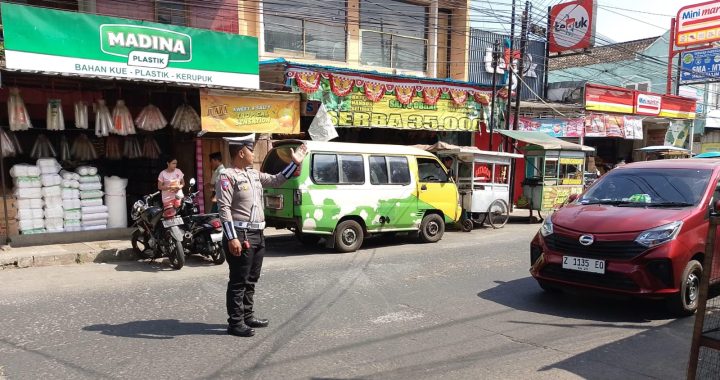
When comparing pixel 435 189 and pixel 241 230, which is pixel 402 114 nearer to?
pixel 435 189

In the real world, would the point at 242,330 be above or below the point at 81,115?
below

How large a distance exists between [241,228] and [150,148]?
7432 mm

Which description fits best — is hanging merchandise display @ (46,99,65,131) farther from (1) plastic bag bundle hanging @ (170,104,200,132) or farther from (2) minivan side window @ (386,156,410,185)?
(2) minivan side window @ (386,156,410,185)

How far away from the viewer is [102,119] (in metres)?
9.70

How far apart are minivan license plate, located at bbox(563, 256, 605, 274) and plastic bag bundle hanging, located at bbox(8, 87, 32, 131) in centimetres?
898

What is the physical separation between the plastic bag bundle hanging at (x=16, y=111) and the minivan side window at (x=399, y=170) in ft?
21.4

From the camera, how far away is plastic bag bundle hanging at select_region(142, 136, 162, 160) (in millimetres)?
11133

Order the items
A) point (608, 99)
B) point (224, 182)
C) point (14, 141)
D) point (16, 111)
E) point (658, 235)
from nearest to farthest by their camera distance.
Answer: point (224, 182) → point (658, 235) → point (16, 111) → point (14, 141) → point (608, 99)

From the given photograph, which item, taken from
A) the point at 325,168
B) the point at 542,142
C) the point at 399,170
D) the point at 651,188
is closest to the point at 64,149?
the point at 325,168

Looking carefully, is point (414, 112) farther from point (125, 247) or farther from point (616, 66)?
point (616, 66)

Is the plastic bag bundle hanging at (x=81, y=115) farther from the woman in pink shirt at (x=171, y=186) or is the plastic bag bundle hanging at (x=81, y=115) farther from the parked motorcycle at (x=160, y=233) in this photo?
the parked motorcycle at (x=160, y=233)

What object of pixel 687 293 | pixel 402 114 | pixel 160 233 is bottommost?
pixel 687 293

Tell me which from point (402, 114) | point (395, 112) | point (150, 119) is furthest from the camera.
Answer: point (402, 114)

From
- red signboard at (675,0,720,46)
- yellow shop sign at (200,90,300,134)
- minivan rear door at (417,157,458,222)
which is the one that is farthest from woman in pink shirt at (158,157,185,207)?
red signboard at (675,0,720,46)
